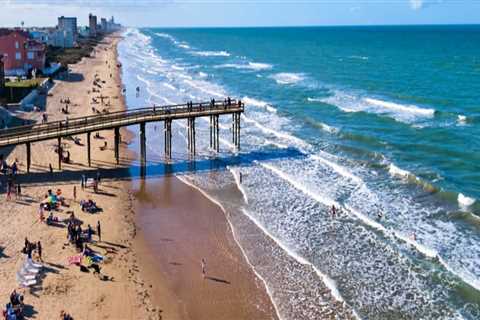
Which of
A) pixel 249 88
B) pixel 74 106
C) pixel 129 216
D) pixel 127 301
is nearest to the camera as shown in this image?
pixel 127 301

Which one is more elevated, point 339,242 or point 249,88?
point 249,88

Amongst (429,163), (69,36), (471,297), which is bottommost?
(471,297)

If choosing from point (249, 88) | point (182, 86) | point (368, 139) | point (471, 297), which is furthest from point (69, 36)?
point (471, 297)

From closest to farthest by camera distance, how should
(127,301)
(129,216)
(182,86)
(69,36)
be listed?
(127,301)
(129,216)
(182,86)
(69,36)

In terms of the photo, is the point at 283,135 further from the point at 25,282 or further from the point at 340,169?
the point at 25,282

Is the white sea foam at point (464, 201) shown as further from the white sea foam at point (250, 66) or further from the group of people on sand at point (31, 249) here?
the white sea foam at point (250, 66)

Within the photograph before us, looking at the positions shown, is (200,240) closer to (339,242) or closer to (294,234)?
(294,234)

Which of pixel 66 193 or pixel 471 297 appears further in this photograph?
pixel 66 193
